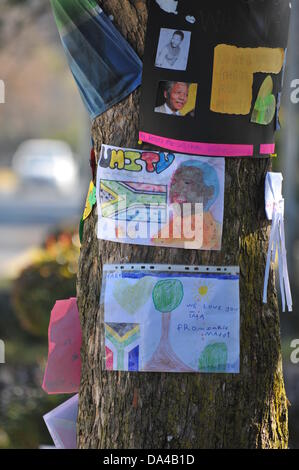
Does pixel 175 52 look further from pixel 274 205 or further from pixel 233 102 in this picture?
pixel 274 205

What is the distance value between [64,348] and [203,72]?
113 centimetres

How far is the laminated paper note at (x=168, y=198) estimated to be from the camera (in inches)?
109

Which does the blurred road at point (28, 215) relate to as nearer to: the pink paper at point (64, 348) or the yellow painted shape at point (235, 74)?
the pink paper at point (64, 348)

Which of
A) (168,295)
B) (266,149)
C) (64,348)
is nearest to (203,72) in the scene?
(266,149)

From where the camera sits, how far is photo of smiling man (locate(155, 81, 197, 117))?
9.02ft

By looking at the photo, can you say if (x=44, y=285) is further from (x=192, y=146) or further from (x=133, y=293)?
(x=192, y=146)

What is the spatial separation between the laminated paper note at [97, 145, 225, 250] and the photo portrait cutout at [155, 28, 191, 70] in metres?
0.30

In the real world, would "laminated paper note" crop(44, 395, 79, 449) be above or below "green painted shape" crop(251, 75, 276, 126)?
below

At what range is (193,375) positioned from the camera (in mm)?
2811

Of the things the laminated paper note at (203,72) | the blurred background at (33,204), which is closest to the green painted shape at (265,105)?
the laminated paper note at (203,72)

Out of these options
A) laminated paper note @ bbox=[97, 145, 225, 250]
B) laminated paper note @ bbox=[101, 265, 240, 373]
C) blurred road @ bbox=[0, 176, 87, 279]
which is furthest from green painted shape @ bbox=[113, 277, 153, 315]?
blurred road @ bbox=[0, 176, 87, 279]

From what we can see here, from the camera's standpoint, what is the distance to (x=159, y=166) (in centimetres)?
278

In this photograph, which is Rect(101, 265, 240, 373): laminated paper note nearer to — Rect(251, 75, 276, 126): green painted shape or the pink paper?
the pink paper

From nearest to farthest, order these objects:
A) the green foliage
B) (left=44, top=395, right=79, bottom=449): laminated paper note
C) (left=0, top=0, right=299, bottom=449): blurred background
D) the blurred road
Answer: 1. (left=44, top=395, right=79, bottom=449): laminated paper note
2. (left=0, top=0, right=299, bottom=449): blurred background
3. the green foliage
4. the blurred road
